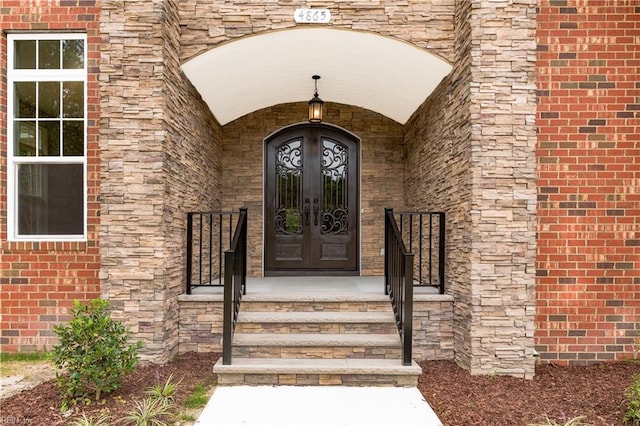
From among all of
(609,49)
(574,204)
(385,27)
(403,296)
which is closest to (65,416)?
(403,296)

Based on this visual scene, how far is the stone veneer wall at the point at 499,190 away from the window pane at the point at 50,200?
12.1ft

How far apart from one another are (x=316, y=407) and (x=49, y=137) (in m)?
3.56

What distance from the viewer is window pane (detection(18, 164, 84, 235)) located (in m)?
3.89

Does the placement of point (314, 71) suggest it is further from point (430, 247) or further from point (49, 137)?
point (49, 137)

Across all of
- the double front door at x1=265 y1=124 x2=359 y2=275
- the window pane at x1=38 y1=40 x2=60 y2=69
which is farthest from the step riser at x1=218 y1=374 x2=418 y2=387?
the window pane at x1=38 y1=40 x2=60 y2=69

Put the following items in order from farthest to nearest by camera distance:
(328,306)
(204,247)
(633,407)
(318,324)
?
(204,247) → (328,306) → (318,324) → (633,407)

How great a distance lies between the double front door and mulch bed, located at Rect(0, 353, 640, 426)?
2.13m

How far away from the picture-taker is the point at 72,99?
393cm

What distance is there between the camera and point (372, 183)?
555 centimetres

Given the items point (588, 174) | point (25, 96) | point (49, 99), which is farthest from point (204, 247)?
point (588, 174)

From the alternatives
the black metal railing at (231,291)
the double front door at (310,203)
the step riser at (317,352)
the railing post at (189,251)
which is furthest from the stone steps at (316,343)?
the double front door at (310,203)

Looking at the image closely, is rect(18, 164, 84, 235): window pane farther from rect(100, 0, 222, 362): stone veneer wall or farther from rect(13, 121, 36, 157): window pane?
rect(100, 0, 222, 362): stone veneer wall

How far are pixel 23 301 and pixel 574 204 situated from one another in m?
5.22

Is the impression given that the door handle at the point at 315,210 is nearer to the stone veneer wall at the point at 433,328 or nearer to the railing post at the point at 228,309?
the stone veneer wall at the point at 433,328
